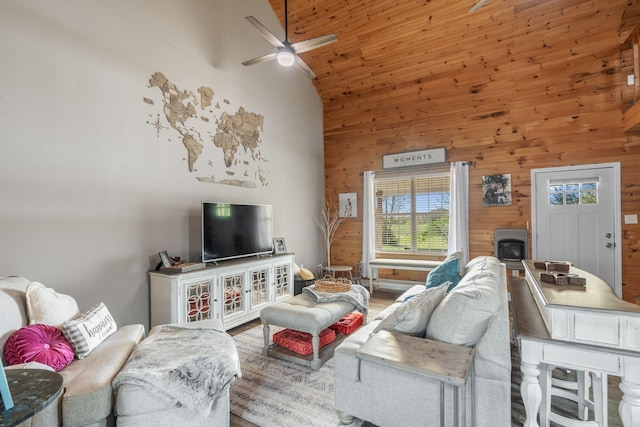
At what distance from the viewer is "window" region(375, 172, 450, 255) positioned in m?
5.04

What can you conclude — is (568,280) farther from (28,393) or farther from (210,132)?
(210,132)

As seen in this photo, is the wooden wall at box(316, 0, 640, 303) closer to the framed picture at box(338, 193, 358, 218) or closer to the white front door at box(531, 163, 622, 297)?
the white front door at box(531, 163, 622, 297)

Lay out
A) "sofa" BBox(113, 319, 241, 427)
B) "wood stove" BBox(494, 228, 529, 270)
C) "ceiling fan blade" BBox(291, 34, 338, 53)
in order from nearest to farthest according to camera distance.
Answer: "sofa" BBox(113, 319, 241, 427), "ceiling fan blade" BBox(291, 34, 338, 53), "wood stove" BBox(494, 228, 529, 270)

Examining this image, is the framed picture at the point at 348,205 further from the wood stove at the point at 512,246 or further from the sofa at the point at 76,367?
the sofa at the point at 76,367

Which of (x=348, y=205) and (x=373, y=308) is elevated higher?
(x=348, y=205)

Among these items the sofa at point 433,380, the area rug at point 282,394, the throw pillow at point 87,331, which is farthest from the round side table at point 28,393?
the area rug at point 282,394

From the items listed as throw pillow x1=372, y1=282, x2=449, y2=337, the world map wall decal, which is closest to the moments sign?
the world map wall decal

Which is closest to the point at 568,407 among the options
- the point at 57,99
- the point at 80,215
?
the point at 80,215

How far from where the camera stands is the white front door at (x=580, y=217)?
12.8 feet

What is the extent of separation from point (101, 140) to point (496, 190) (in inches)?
200

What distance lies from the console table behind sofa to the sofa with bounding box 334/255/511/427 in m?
3.02

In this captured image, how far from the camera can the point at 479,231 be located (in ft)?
15.3

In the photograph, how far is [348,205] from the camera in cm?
582

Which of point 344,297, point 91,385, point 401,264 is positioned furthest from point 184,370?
point 401,264
